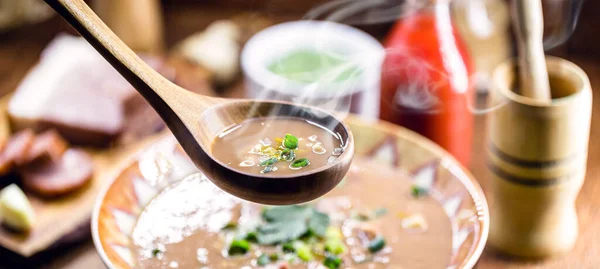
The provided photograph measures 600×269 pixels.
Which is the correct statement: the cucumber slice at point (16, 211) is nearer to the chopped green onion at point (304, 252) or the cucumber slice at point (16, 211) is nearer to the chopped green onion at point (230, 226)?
the chopped green onion at point (230, 226)

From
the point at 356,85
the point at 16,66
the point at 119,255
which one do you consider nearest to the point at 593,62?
the point at 356,85

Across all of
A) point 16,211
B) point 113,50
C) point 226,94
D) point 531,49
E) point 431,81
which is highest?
point 113,50

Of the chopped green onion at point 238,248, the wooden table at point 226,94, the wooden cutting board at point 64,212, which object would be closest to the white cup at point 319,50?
the wooden table at point 226,94

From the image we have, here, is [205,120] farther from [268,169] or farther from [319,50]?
[319,50]

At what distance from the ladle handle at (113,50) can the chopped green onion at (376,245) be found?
0.54 meters

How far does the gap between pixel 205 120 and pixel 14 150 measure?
0.78 m

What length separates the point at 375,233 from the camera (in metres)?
1.63

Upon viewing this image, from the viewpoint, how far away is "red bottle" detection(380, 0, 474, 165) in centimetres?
198

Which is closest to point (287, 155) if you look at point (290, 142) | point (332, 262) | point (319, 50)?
point (290, 142)

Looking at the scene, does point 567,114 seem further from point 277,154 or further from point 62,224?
point 62,224

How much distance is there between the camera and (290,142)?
1.42 m

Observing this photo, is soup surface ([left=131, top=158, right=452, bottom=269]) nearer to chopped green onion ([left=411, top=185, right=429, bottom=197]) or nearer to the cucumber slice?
chopped green onion ([left=411, top=185, right=429, bottom=197])

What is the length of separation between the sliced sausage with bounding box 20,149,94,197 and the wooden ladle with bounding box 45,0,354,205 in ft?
2.10

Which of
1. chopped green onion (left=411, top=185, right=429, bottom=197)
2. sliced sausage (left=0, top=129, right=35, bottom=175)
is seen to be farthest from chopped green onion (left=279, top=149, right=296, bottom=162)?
sliced sausage (left=0, top=129, right=35, bottom=175)
